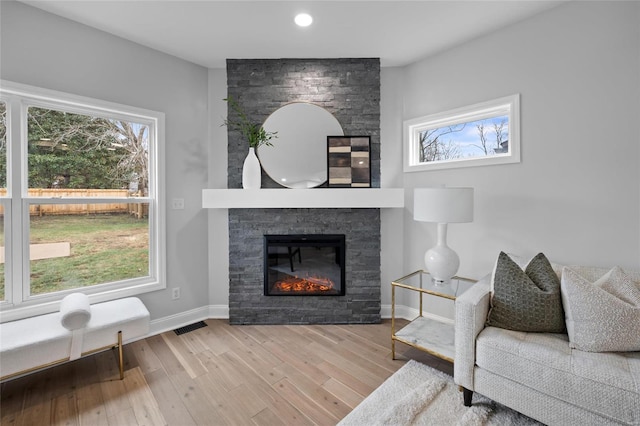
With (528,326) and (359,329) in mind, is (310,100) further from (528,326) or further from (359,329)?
(528,326)

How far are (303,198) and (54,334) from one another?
1945mm

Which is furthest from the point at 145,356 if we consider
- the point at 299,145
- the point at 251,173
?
the point at 299,145

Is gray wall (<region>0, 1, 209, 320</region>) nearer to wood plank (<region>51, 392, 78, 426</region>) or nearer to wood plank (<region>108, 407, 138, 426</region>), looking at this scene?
wood plank (<region>51, 392, 78, 426</region>)

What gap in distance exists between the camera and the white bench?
1.60 m

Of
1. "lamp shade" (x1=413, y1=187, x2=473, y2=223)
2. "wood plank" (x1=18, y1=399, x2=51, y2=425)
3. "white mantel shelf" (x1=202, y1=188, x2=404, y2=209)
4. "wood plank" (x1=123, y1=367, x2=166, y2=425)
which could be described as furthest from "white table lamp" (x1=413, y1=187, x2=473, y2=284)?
"wood plank" (x1=18, y1=399, x2=51, y2=425)

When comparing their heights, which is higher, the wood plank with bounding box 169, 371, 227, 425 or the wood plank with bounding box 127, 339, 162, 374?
the wood plank with bounding box 127, 339, 162, 374

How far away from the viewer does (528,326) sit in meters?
1.56

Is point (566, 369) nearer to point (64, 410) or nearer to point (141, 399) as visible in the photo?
point (141, 399)

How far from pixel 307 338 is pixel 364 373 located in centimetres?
66

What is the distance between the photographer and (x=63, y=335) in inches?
68.3

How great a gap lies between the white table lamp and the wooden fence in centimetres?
248

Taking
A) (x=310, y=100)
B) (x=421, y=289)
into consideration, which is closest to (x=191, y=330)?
(x=421, y=289)

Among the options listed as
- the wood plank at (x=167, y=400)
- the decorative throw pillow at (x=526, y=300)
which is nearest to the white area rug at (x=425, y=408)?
the decorative throw pillow at (x=526, y=300)

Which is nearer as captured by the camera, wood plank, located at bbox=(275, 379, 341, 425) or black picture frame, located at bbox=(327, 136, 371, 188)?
wood plank, located at bbox=(275, 379, 341, 425)
